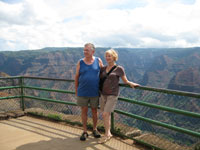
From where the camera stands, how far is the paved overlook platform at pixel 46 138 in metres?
3.88

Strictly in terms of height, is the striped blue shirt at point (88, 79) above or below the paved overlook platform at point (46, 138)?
above

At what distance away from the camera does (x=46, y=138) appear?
4285 millimetres

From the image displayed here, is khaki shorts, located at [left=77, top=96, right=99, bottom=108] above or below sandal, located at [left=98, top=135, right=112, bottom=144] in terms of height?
above

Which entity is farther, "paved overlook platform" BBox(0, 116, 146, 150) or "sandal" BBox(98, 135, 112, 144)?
"sandal" BBox(98, 135, 112, 144)

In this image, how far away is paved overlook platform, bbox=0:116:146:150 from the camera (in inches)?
153

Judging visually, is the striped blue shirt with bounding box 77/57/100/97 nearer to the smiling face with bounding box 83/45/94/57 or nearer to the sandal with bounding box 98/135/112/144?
the smiling face with bounding box 83/45/94/57

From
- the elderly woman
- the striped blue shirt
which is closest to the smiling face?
the striped blue shirt

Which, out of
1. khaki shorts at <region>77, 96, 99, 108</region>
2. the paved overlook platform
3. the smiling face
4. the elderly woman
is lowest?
the paved overlook platform

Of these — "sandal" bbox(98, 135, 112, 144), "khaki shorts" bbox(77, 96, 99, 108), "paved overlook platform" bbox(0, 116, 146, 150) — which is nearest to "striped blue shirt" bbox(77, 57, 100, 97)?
"khaki shorts" bbox(77, 96, 99, 108)

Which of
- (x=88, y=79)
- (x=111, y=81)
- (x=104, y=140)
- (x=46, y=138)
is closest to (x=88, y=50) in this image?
(x=88, y=79)

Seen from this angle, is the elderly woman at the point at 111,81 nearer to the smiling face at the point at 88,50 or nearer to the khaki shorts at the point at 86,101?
the khaki shorts at the point at 86,101

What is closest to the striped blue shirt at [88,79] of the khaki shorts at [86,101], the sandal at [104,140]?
the khaki shorts at [86,101]

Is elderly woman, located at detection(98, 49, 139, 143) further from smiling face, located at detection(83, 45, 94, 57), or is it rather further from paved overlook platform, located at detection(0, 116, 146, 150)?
paved overlook platform, located at detection(0, 116, 146, 150)

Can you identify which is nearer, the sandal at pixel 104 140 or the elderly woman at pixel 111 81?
the elderly woman at pixel 111 81
